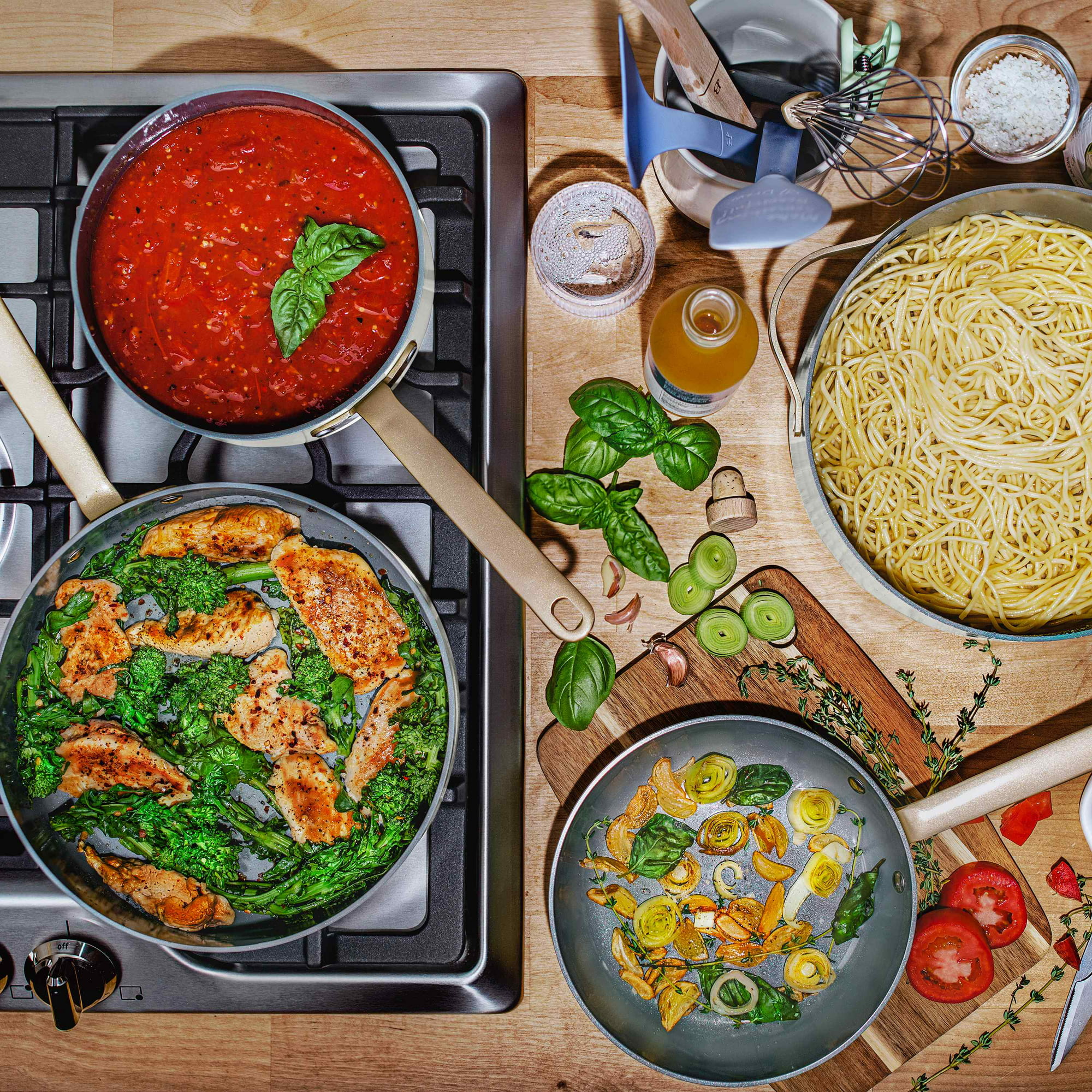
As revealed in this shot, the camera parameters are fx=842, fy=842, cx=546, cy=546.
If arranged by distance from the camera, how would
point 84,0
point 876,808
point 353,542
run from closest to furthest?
point 353,542, point 876,808, point 84,0

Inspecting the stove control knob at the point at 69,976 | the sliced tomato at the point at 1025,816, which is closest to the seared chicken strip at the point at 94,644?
the stove control knob at the point at 69,976

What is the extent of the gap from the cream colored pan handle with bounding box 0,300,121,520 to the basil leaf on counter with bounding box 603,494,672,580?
0.76m

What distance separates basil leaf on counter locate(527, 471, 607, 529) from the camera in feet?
4.43

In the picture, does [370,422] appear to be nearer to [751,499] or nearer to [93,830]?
[751,499]

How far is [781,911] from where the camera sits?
4.65 feet

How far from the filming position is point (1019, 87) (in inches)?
55.2

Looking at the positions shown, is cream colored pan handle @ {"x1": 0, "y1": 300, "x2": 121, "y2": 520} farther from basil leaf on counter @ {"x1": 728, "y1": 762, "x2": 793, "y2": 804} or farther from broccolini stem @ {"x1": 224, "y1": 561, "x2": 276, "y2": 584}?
basil leaf on counter @ {"x1": 728, "y1": 762, "x2": 793, "y2": 804}

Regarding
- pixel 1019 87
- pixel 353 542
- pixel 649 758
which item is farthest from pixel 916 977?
pixel 1019 87

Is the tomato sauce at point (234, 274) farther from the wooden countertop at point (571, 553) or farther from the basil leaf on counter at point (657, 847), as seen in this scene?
the basil leaf on counter at point (657, 847)

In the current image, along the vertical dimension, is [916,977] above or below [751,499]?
below

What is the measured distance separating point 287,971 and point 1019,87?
188cm

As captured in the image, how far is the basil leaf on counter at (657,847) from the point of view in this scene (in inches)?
55.5

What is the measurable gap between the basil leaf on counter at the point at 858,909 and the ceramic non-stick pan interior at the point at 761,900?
13mm

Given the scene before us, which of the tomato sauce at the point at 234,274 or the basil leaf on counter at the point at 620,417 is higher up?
the tomato sauce at the point at 234,274
